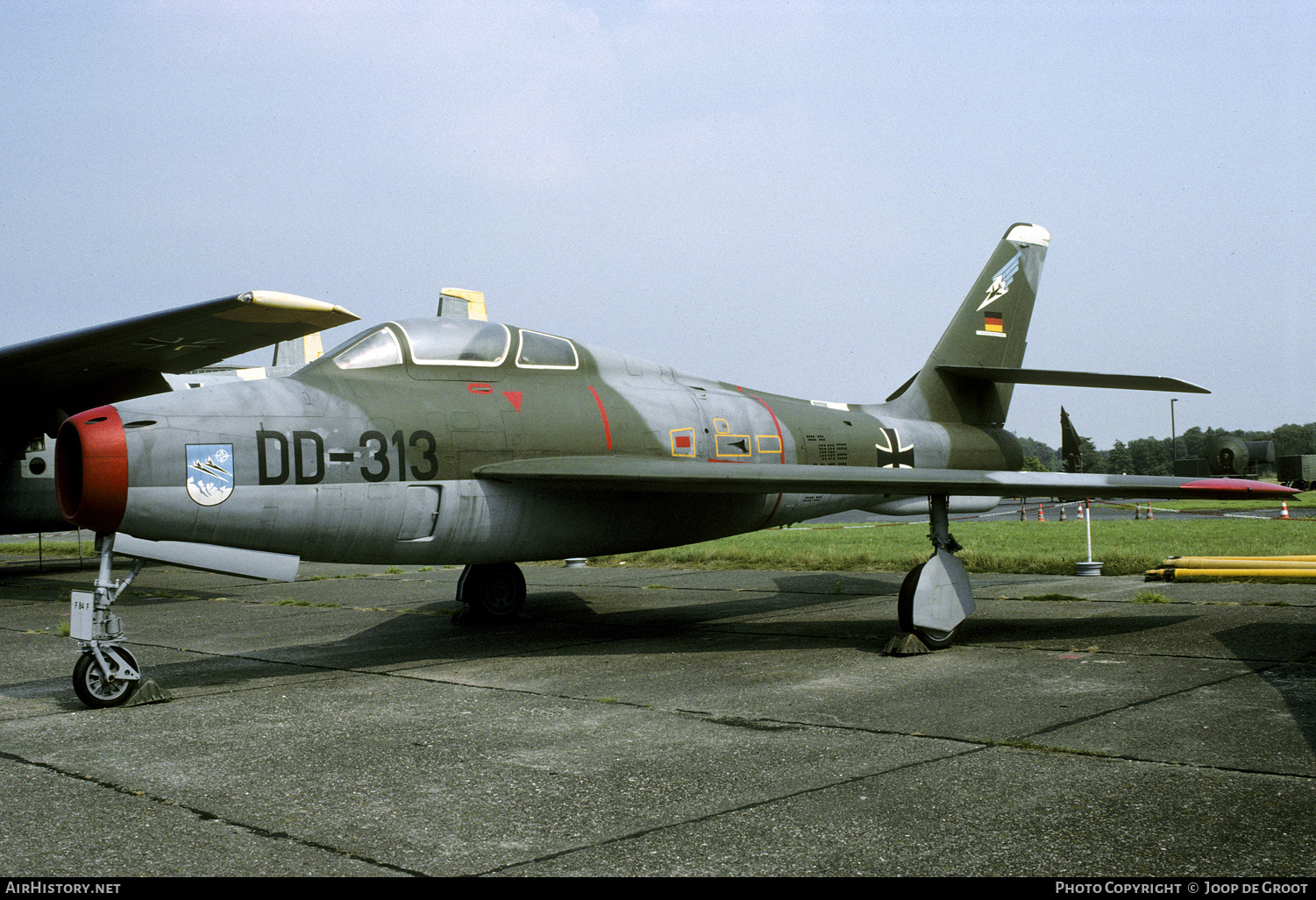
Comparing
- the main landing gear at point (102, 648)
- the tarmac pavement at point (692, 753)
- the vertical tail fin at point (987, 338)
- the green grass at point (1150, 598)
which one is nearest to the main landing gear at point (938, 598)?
the tarmac pavement at point (692, 753)

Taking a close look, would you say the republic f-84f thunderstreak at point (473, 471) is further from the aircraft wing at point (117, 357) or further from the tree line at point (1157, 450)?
the tree line at point (1157, 450)

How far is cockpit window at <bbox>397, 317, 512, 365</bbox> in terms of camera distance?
332 inches

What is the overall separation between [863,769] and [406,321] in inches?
225

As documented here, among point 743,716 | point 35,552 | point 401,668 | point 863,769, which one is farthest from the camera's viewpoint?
point 35,552

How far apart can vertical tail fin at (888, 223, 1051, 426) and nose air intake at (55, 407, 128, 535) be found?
29.2ft

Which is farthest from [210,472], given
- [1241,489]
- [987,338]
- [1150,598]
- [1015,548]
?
[1015,548]

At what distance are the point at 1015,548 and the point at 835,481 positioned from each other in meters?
13.0

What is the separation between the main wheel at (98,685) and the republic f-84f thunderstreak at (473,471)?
0.05 ft

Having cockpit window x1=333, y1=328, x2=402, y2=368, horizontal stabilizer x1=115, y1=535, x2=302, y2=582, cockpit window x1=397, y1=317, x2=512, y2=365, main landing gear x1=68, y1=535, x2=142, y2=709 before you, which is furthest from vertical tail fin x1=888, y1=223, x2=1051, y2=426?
main landing gear x1=68, y1=535, x2=142, y2=709

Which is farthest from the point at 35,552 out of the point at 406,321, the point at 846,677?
the point at 846,677

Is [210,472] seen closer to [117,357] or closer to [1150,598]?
[1150,598]

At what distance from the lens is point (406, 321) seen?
857 cm

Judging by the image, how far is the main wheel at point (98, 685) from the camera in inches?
256
